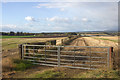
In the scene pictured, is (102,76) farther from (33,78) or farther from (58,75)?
Result: (33,78)

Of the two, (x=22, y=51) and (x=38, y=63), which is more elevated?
(x=22, y=51)

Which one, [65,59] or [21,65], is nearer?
[21,65]

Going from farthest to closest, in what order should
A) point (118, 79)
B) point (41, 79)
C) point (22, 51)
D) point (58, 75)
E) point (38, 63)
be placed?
point (22, 51) → point (38, 63) → point (58, 75) → point (41, 79) → point (118, 79)

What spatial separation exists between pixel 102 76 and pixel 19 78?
374 cm

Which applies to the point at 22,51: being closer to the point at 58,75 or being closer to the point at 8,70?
the point at 8,70

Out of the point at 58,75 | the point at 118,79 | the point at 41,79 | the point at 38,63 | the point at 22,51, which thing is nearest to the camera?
the point at 118,79

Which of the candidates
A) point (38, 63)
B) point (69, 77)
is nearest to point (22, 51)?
point (38, 63)

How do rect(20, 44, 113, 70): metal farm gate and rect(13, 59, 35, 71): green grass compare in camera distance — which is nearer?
rect(20, 44, 113, 70): metal farm gate

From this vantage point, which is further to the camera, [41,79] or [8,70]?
[8,70]

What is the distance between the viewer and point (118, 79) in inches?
198

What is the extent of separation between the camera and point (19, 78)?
566 cm

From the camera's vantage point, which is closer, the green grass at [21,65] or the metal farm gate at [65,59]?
the metal farm gate at [65,59]

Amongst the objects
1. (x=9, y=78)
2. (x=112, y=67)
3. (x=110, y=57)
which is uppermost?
(x=110, y=57)

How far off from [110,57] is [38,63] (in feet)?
14.0
